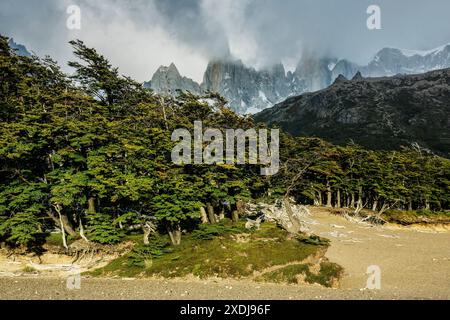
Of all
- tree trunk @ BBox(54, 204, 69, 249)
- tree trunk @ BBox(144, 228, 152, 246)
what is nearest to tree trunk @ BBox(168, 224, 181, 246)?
tree trunk @ BBox(144, 228, 152, 246)

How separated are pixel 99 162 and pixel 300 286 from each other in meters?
20.4

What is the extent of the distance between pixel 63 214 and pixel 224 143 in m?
19.1

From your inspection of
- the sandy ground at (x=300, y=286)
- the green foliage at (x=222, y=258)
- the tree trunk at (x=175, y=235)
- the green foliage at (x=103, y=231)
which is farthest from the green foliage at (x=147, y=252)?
the sandy ground at (x=300, y=286)

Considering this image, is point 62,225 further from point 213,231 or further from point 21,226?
point 213,231

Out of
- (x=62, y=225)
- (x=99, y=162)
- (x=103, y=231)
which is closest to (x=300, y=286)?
(x=103, y=231)

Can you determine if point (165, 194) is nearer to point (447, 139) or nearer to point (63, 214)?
point (63, 214)

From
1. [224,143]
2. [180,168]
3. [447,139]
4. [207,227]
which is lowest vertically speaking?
[207,227]

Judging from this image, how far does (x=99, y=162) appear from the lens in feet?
88.0

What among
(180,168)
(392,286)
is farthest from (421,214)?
(180,168)

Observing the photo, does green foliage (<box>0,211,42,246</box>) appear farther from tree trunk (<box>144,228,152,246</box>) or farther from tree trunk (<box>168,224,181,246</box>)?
tree trunk (<box>168,224,181,246</box>)

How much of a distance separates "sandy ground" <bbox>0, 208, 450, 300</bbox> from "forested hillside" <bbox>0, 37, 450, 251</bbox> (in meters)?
5.65

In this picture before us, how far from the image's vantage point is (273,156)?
3925 cm

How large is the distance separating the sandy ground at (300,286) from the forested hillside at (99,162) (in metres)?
5.65
